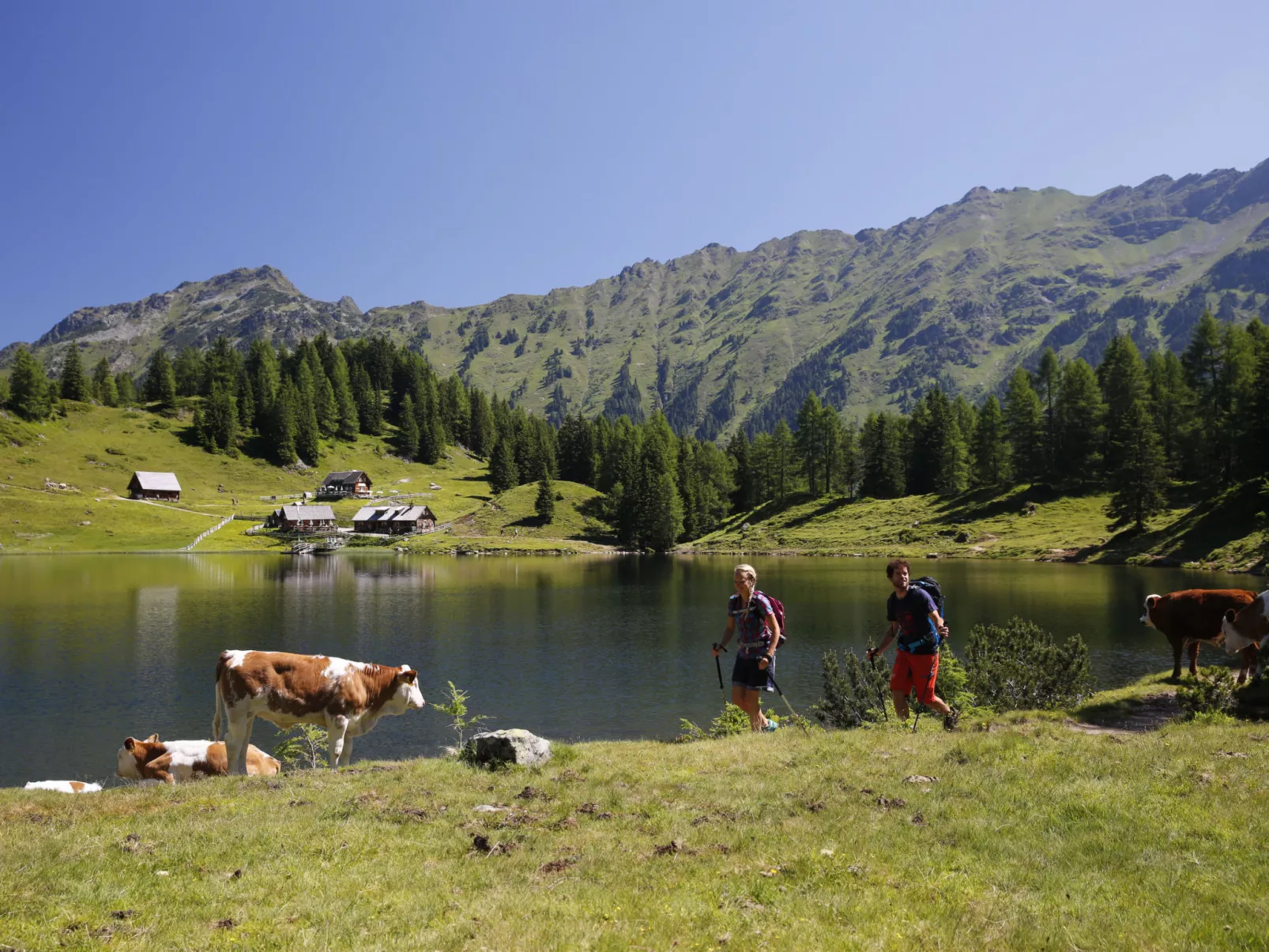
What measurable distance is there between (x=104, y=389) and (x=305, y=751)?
197m

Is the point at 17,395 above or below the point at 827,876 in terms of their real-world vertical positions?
above

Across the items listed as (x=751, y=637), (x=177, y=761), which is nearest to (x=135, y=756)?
(x=177, y=761)

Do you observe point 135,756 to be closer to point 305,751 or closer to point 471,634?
point 305,751

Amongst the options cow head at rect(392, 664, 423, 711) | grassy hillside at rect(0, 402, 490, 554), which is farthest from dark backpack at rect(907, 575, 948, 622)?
grassy hillside at rect(0, 402, 490, 554)

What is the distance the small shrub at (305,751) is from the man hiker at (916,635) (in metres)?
14.9

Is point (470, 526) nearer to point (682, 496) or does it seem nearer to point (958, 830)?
point (682, 496)

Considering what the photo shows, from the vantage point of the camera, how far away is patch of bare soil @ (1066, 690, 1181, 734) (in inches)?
635

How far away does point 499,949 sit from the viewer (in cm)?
653

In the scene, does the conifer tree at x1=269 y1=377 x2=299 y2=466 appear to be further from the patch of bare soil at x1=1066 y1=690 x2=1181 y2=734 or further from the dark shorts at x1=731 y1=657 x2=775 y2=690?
the patch of bare soil at x1=1066 y1=690 x2=1181 y2=734

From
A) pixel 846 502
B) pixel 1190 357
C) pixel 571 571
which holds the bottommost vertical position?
pixel 571 571

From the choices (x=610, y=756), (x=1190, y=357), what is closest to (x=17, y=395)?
(x=610, y=756)

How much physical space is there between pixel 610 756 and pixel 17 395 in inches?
7055

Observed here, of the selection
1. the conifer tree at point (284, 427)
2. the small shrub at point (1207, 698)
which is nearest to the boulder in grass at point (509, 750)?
the small shrub at point (1207, 698)

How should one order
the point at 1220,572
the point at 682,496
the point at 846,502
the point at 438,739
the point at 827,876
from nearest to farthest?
1. the point at 827,876
2. the point at 438,739
3. the point at 1220,572
4. the point at 846,502
5. the point at 682,496
